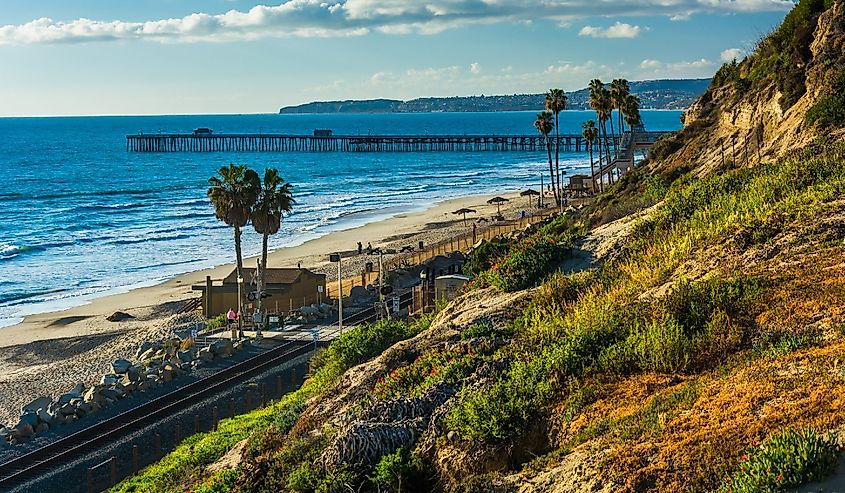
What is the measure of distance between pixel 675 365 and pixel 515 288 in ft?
22.2

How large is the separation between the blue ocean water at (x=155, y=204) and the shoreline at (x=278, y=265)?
172 centimetres

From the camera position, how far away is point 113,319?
47.0 metres

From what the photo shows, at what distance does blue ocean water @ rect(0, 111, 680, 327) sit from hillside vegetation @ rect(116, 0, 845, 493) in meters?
37.8

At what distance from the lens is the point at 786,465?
848 centimetres

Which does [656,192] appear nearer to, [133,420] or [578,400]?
[578,400]

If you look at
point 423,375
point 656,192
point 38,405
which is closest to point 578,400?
point 423,375

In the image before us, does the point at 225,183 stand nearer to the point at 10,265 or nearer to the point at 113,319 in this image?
the point at 113,319

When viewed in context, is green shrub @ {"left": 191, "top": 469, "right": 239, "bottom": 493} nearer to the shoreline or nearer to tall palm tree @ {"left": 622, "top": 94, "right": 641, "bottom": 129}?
the shoreline

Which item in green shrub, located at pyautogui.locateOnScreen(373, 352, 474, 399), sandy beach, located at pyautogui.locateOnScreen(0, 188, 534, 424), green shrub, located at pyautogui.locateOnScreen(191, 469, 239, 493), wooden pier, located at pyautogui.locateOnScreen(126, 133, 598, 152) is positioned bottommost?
sandy beach, located at pyautogui.locateOnScreen(0, 188, 534, 424)

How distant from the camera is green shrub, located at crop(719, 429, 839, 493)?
8.44 metres

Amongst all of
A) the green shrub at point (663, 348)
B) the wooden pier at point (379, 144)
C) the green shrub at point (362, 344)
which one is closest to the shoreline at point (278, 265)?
the green shrub at point (362, 344)

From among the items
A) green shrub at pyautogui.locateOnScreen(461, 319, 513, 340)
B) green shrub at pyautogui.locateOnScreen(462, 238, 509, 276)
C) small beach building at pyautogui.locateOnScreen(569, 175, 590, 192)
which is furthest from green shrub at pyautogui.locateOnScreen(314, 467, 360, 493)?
small beach building at pyautogui.locateOnScreen(569, 175, 590, 192)

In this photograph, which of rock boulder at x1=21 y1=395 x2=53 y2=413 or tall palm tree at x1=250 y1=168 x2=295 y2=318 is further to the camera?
tall palm tree at x1=250 y1=168 x2=295 y2=318

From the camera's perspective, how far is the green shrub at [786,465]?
27.7 feet
